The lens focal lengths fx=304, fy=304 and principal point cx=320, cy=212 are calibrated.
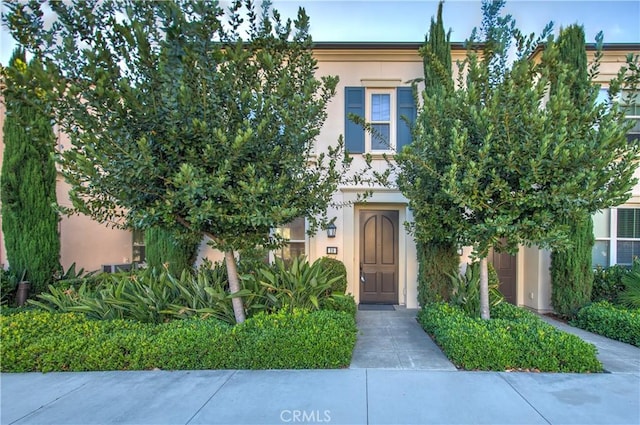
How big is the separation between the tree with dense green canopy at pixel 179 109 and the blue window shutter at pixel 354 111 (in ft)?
10.1

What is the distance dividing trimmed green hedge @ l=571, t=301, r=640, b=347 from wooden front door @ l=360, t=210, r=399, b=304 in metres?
3.57

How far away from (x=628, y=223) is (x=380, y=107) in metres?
6.34

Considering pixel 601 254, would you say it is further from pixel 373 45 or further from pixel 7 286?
pixel 7 286

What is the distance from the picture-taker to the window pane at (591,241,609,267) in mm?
7066

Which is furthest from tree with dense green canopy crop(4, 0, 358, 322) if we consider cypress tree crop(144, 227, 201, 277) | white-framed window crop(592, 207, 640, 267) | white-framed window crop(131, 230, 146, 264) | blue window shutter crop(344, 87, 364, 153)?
white-framed window crop(592, 207, 640, 267)

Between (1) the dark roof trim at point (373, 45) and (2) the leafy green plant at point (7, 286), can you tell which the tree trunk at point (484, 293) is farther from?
(2) the leafy green plant at point (7, 286)

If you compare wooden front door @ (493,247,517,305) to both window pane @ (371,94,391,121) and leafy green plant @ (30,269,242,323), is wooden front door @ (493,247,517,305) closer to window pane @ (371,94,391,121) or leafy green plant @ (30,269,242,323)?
window pane @ (371,94,391,121)

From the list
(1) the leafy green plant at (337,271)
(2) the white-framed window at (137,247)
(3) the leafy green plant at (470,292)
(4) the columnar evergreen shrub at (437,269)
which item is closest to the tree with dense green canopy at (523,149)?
(3) the leafy green plant at (470,292)

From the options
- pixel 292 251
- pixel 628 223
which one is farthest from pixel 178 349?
pixel 628 223

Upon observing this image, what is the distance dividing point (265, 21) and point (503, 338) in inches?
203

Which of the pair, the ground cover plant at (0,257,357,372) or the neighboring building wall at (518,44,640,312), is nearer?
the ground cover plant at (0,257,357,372)

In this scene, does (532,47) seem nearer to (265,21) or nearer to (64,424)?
(265,21)

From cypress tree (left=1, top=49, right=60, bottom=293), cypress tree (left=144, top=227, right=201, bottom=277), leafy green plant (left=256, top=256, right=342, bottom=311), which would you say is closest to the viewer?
leafy green plant (left=256, top=256, right=342, bottom=311)

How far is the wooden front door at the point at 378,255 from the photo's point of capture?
7.41 meters
